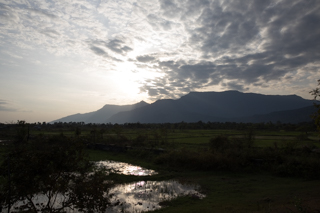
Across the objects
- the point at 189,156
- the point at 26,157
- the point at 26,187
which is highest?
the point at 26,157

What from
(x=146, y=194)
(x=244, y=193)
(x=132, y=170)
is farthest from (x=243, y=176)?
(x=132, y=170)

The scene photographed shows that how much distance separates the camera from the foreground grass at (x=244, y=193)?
8.14 m

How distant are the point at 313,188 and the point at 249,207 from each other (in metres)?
5.01

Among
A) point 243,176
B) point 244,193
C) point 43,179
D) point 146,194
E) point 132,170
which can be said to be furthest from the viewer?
point 132,170

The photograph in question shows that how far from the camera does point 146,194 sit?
10922mm

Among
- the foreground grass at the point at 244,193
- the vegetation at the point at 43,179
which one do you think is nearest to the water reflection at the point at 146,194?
the foreground grass at the point at 244,193

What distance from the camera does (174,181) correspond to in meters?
13.6

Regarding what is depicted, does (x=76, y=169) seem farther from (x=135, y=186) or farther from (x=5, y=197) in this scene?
(x=135, y=186)

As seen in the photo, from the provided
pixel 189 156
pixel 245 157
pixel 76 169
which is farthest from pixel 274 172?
pixel 76 169

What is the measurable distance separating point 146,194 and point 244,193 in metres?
5.19

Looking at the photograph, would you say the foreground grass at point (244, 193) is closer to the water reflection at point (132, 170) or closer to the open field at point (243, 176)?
the open field at point (243, 176)

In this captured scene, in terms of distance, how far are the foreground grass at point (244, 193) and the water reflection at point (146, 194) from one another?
625 millimetres

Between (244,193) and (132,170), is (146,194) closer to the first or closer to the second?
(244,193)

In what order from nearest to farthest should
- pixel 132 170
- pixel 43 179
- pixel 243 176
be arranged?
1. pixel 43 179
2. pixel 243 176
3. pixel 132 170
